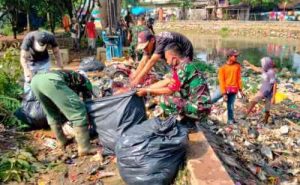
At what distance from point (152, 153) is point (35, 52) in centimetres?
290

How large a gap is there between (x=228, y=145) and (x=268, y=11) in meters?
36.4

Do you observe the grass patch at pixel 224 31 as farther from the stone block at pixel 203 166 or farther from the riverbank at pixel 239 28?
the stone block at pixel 203 166

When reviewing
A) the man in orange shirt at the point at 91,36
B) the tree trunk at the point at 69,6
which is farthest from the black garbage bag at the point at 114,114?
the tree trunk at the point at 69,6

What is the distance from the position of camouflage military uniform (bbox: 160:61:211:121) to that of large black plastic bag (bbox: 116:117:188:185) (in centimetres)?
33

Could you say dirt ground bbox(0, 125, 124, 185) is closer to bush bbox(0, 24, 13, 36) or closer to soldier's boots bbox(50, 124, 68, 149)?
soldier's boots bbox(50, 124, 68, 149)

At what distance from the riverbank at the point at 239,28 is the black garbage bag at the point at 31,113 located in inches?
1036

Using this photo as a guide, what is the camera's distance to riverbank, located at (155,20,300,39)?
29.0 metres

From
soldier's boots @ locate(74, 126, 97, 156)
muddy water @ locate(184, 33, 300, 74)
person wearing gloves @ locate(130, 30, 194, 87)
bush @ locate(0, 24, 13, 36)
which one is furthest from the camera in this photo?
bush @ locate(0, 24, 13, 36)

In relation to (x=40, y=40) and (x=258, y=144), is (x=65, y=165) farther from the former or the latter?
(x=258, y=144)

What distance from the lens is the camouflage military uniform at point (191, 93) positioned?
3.36m

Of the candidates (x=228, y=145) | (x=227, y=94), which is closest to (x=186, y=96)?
(x=228, y=145)

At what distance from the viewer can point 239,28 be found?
32.4 meters

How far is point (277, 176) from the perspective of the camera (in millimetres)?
4777

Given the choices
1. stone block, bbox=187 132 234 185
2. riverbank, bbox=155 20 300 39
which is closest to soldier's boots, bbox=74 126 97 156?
stone block, bbox=187 132 234 185
